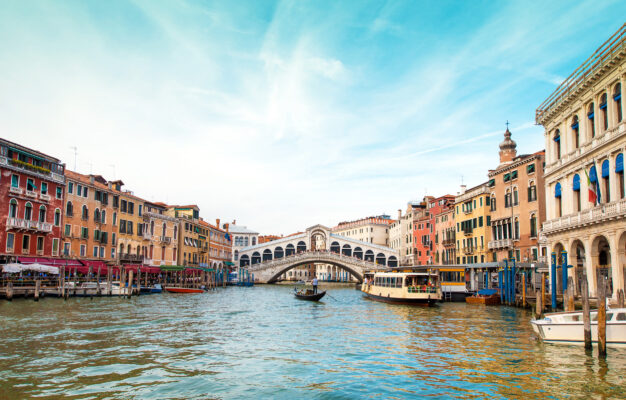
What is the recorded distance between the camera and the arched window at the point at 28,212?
91.4 feet

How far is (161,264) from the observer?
4369 cm

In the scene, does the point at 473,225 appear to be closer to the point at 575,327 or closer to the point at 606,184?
the point at 606,184

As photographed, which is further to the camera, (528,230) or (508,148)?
(508,148)

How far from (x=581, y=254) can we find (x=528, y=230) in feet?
26.7

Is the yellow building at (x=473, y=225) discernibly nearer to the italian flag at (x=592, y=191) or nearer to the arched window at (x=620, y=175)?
the italian flag at (x=592, y=191)

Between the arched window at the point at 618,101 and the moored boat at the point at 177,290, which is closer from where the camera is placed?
the arched window at the point at 618,101

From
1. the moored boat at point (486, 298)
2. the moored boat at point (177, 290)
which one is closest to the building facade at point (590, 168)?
the moored boat at point (486, 298)

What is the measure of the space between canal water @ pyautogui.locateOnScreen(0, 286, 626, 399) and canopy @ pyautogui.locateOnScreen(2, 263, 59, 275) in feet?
20.7

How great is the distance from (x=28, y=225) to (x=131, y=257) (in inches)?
430

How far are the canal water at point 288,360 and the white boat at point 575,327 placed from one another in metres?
0.30

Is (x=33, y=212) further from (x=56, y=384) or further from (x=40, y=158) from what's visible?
(x=56, y=384)

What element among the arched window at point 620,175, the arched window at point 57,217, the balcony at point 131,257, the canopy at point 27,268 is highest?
the arched window at point 620,175

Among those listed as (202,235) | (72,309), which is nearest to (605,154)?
(72,309)

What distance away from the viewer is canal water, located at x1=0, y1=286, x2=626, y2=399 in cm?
906
